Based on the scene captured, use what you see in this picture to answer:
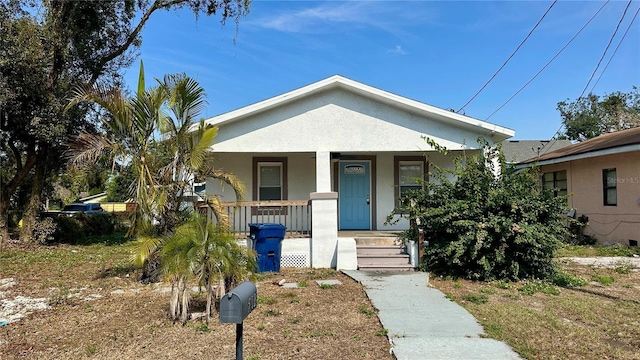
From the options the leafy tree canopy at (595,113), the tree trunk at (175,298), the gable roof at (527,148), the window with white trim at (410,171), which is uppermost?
the leafy tree canopy at (595,113)

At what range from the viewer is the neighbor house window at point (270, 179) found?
38.8ft

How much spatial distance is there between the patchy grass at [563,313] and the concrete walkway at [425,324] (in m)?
0.22

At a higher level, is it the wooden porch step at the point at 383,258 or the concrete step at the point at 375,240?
the concrete step at the point at 375,240

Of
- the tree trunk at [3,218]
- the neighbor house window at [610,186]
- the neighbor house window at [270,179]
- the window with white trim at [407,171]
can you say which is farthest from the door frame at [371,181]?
the tree trunk at [3,218]

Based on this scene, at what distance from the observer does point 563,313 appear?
5.64 metres

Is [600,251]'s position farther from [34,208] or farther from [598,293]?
[34,208]

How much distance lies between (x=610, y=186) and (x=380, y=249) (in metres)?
8.29

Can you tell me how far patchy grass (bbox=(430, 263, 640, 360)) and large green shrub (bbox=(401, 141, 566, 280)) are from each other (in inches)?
14.9

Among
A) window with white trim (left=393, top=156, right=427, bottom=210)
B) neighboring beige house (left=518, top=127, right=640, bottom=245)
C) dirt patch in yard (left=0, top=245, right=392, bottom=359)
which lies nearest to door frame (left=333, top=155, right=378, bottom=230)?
window with white trim (left=393, top=156, right=427, bottom=210)

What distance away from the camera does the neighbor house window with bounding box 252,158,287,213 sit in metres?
11.8

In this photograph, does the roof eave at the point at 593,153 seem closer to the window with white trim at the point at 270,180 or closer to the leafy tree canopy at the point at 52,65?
the window with white trim at the point at 270,180

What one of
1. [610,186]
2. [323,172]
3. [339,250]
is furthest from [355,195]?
A: [610,186]

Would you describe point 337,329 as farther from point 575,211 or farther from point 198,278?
point 575,211

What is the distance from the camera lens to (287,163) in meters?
11.9
